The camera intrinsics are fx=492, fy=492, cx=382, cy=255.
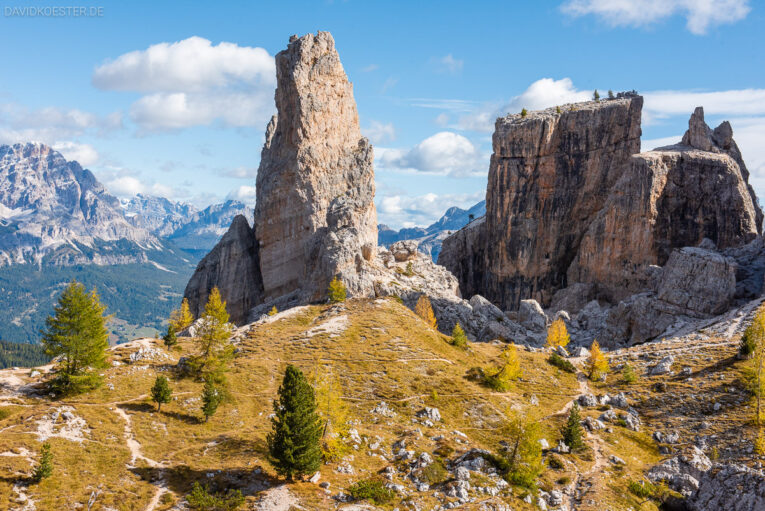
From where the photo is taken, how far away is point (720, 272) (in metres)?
120

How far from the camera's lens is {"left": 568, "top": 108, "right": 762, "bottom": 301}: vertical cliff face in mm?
146500

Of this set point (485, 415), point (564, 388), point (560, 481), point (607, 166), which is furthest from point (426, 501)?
point (607, 166)

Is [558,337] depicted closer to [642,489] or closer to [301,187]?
[642,489]

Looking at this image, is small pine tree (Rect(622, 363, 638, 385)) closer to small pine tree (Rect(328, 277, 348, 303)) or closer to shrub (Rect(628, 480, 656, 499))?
shrub (Rect(628, 480, 656, 499))

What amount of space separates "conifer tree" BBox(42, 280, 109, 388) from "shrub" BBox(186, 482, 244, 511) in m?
27.2

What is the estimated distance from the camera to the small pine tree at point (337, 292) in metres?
111

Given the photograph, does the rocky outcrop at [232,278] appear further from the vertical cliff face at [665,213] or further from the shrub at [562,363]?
the vertical cliff face at [665,213]

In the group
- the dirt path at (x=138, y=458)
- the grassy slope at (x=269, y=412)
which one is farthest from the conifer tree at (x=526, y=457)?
the dirt path at (x=138, y=458)

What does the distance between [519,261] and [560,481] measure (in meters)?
122

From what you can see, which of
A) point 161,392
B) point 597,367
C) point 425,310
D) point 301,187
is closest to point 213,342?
point 161,392

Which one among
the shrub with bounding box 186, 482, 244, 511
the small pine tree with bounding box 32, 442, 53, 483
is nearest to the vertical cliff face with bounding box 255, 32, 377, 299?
the small pine tree with bounding box 32, 442, 53, 483

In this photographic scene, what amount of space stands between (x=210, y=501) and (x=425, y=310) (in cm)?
7946

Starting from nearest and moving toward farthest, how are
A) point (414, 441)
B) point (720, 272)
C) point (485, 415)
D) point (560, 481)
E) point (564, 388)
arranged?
point (560, 481), point (414, 441), point (485, 415), point (564, 388), point (720, 272)

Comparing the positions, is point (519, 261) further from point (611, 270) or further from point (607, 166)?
point (607, 166)
